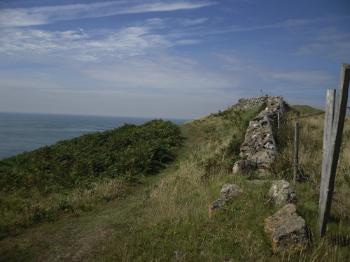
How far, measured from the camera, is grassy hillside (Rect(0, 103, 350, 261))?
674 cm

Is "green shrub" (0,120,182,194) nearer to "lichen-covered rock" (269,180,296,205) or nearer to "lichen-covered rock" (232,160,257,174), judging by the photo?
"lichen-covered rock" (232,160,257,174)

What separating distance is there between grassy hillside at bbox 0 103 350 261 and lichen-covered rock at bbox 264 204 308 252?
0.15 m

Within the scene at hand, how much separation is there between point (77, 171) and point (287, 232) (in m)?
11.6

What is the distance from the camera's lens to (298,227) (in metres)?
6.72

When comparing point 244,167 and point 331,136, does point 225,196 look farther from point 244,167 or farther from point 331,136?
point 244,167

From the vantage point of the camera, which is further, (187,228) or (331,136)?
(187,228)

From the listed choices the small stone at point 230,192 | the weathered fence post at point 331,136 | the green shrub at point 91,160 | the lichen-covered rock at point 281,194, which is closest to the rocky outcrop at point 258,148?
the small stone at point 230,192

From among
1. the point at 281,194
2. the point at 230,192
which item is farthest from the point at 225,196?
the point at 281,194

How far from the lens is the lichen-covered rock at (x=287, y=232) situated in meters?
6.59

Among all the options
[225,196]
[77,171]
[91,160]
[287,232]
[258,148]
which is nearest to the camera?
[287,232]

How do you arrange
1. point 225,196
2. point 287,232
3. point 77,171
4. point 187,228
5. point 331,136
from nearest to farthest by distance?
1. point 331,136
2. point 287,232
3. point 187,228
4. point 225,196
5. point 77,171

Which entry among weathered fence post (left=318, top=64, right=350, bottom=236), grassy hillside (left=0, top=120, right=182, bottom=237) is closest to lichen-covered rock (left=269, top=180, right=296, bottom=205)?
weathered fence post (left=318, top=64, right=350, bottom=236)

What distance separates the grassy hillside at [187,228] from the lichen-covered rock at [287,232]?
15cm

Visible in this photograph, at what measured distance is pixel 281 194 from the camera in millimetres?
A: 8383
